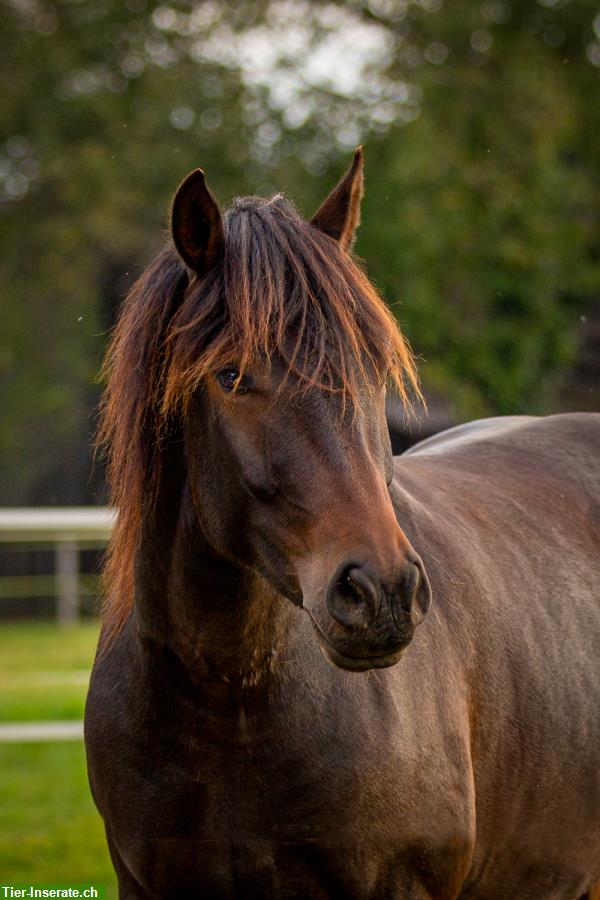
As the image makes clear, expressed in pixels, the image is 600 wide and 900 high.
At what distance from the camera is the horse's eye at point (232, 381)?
8.00ft

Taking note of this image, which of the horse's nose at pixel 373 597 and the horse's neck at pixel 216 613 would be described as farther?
the horse's neck at pixel 216 613

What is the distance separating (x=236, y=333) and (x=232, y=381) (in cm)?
10

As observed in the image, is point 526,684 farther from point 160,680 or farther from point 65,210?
point 65,210

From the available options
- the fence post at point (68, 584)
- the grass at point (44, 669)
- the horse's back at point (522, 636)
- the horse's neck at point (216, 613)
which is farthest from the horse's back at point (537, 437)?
the fence post at point (68, 584)

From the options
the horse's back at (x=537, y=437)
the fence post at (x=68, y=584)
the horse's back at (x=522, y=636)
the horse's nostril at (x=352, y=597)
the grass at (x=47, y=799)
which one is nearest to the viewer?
the horse's nostril at (x=352, y=597)

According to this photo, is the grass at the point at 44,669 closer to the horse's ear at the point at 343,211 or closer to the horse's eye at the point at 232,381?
the horse's ear at the point at 343,211

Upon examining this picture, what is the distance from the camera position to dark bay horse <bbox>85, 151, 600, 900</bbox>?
7.70 ft

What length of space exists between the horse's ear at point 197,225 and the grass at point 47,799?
12.8ft

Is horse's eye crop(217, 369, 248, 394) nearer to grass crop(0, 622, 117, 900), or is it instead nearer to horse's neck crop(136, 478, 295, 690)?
horse's neck crop(136, 478, 295, 690)

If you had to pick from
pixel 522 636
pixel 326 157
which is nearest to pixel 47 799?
pixel 522 636

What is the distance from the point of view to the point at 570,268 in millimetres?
21234

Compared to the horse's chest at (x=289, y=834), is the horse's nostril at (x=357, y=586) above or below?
above

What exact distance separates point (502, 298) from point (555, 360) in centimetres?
145

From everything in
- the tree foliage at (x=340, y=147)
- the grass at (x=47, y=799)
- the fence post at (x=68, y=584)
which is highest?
the tree foliage at (x=340, y=147)
